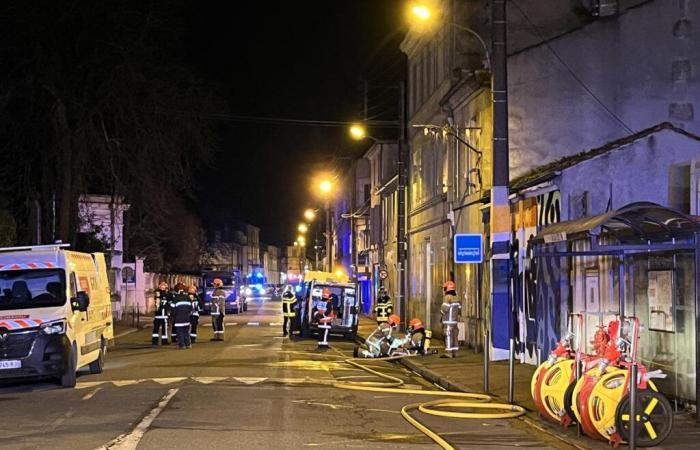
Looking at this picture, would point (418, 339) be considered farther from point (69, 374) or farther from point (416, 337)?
point (69, 374)

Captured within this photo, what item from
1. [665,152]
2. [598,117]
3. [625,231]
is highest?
[598,117]

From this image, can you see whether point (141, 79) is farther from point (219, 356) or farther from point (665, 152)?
point (665, 152)

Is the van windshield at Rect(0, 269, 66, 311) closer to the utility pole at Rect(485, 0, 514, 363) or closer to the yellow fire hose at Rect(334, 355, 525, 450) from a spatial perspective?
the yellow fire hose at Rect(334, 355, 525, 450)

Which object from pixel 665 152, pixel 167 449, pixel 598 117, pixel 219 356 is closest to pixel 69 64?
pixel 219 356

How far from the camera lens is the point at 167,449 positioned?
960 cm

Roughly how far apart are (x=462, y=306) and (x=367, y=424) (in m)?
14.2

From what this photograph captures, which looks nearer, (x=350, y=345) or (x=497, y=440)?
(x=497, y=440)

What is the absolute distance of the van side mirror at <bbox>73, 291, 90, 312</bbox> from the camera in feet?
54.2

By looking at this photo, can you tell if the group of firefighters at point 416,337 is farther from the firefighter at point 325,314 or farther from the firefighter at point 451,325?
the firefighter at point 325,314

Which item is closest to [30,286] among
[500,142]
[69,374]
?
[69,374]

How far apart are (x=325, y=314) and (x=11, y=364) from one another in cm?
1247

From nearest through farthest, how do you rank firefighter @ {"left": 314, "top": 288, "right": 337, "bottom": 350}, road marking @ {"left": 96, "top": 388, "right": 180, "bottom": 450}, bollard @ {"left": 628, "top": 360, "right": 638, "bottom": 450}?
bollard @ {"left": 628, "top": 360, "right": 638, "bottom": 450} → road marking @ {"left": 96, "top": 388, "right": 180, "bottom": 450} → firefighter @ {"left": 314, "top": 288, "right": 337, "bottom": 350}

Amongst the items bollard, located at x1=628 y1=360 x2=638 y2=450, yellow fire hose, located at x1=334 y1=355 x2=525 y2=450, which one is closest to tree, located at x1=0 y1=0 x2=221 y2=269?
yellow fire hose, located at x1=334 y1=355 x2=525 y2=450

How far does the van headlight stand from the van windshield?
79 cm
